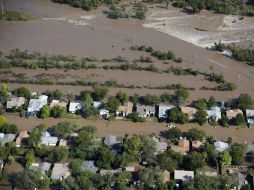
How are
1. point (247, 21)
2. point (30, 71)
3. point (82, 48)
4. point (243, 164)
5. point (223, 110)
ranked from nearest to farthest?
point (243, 164)
point (223, 110)
point (30, 71)
point (82, 48)
point (247, 21)

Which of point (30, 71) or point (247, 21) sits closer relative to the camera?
point (30, 71)

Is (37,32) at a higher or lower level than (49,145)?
higher

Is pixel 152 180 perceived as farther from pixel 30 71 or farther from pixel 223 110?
pixel 30 71

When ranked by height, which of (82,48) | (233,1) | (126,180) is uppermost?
(233,1)

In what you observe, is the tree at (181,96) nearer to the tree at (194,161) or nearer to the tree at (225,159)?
the tree at (194,161)

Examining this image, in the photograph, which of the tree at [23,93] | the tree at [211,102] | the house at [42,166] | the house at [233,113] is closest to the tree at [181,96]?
the tree at [211,102]

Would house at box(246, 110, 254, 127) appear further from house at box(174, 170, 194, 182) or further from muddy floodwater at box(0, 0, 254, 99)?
house at box(174, 170, 194, 182)

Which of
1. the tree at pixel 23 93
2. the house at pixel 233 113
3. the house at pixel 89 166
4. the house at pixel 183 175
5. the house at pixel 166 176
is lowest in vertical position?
the house at pixel 89 166

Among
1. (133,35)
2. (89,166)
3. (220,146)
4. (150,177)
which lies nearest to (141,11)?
(133,35)

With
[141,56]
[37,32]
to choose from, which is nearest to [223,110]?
[141,56]
